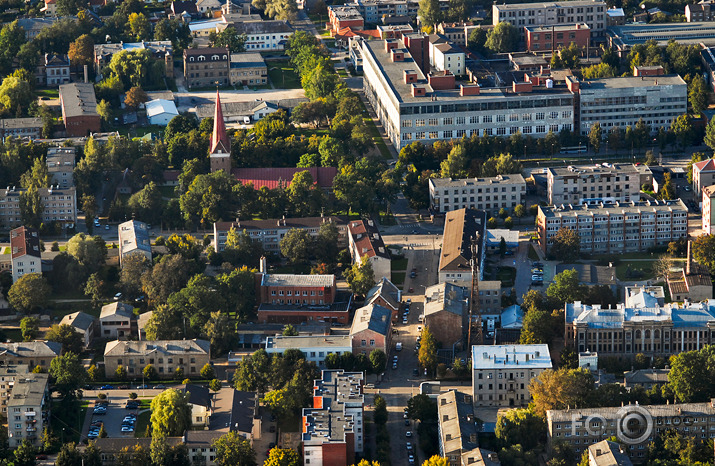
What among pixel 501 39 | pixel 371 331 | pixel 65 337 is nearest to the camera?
pixel 371 331

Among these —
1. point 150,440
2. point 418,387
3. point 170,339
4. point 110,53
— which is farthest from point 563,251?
point 110,53

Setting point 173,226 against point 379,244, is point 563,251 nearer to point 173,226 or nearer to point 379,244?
point 379,244

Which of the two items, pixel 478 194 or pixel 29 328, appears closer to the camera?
pixel 29 328

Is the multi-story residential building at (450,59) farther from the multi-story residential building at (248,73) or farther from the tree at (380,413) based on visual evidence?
the tree at (380,413)

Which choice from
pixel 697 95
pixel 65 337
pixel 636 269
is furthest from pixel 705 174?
pixel 65 337

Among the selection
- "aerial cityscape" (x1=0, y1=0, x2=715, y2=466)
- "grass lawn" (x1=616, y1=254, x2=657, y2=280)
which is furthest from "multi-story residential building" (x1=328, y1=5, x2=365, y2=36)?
"grass lawn" (x1=616, y1=254, x2=657, y2=280)

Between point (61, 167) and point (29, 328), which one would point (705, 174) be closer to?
point (61, 167)
